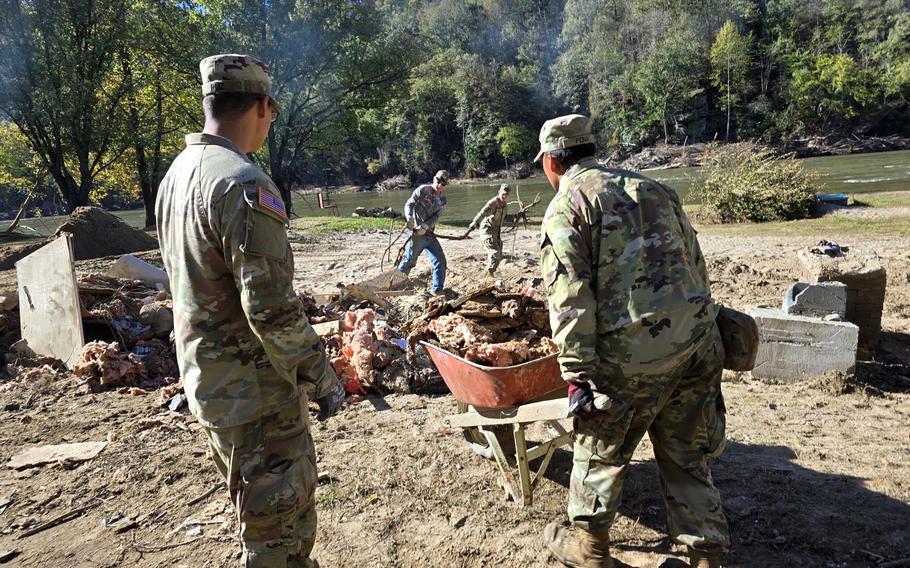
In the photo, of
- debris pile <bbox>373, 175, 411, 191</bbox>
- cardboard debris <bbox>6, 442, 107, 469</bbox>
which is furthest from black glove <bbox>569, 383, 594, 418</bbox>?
debris pile <bbox>373, 175, 411, 191</bbox>

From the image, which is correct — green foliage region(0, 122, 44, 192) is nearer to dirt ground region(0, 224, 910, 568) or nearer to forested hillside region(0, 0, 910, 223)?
forested hillside region(0, 0, 910, 223)

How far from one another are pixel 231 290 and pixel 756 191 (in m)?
14.2

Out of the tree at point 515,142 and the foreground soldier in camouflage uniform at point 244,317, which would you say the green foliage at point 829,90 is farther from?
the foreground soldier in camouflage uniform at point 244,317

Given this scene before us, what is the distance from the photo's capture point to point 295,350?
1830 mm

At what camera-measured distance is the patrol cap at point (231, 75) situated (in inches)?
73.7

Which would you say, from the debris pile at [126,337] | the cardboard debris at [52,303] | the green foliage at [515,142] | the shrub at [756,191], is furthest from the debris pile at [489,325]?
the green foliage at [515,142]

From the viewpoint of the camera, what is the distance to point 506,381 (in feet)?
9.12

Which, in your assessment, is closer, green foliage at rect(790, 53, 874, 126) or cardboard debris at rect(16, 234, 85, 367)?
cardboard debris at rect(16, 234, 85, 367)

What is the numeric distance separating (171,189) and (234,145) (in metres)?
0.26

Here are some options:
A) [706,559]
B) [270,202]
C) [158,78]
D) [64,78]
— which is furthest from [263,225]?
[158,78]

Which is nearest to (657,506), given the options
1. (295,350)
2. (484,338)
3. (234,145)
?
(484,338)

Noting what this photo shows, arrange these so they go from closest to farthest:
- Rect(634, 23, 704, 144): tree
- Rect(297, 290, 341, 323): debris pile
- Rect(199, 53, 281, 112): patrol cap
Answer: Rect(199, 53, 281, 112): patrol cap < Rect(297, 290, 341, 323): debris pile < Rect(634, 23, 704, 144): tree

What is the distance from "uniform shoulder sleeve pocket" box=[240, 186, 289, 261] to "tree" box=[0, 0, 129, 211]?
17.0 m

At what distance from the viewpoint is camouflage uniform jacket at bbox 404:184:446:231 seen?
816 cm
